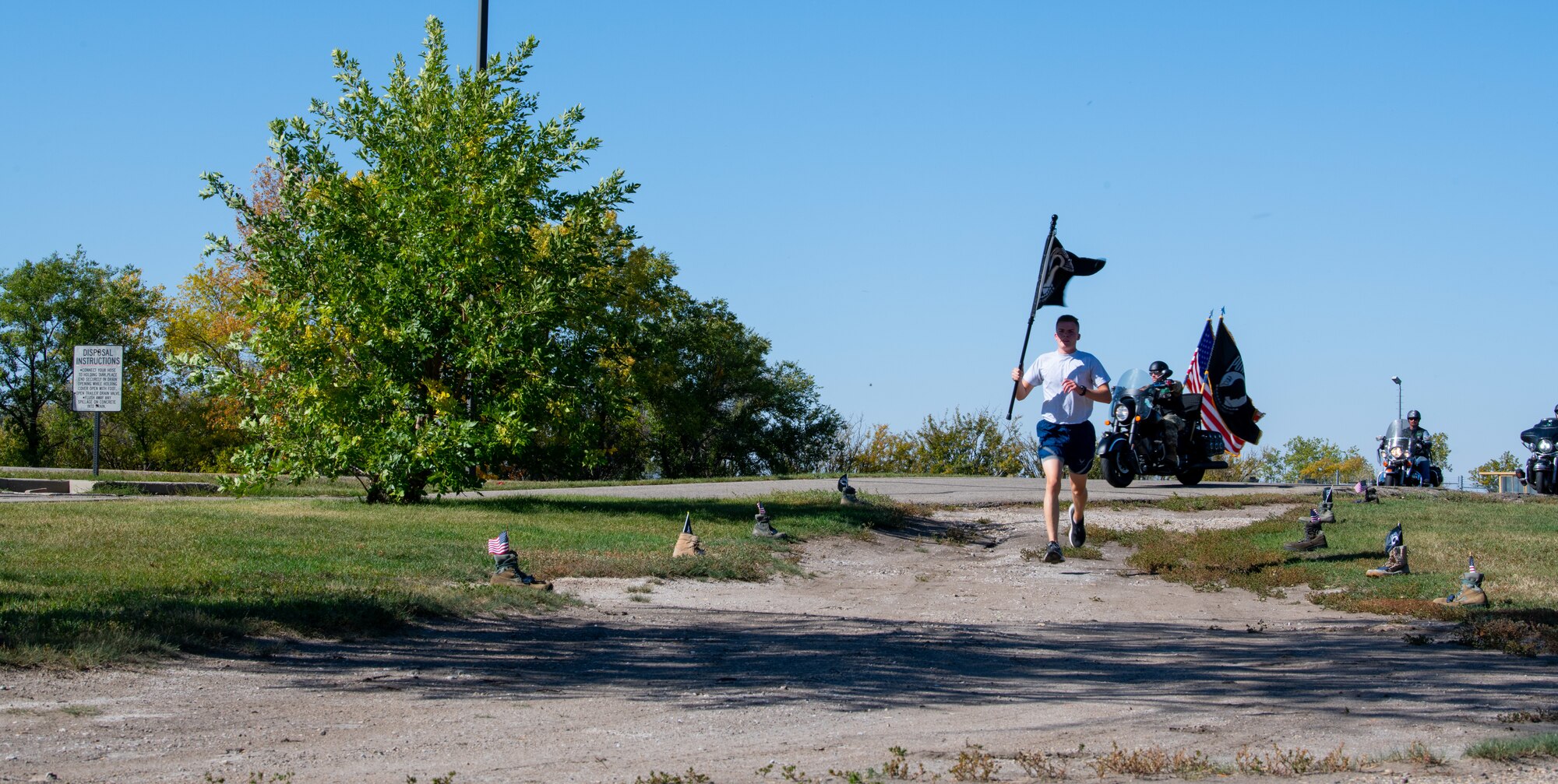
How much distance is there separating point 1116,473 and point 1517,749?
9.28 metres

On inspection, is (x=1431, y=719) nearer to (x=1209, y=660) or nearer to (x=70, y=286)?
(x=1209, y=660)

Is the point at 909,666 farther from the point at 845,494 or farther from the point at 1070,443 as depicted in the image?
the point at 845,494

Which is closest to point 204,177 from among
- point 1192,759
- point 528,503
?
point 528,503

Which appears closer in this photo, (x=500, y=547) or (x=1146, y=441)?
(x=500, y=547)

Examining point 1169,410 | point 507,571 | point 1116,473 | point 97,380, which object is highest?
point 97,380

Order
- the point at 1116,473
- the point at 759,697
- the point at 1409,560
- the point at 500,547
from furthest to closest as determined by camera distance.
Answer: the point at 1116,473 → the point at 1409,560 → the point at 500,547 → the point at 759,697

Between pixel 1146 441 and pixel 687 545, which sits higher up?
pixel 1146 441

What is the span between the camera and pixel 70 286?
54344 mm

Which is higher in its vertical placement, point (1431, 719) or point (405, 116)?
point (405, 116)

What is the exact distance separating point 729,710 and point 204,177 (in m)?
14.0

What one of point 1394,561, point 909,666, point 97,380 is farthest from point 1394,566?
point 97,380

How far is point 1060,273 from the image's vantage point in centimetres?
1181

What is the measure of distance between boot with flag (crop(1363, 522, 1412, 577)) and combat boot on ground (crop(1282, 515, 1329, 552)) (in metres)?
1.88

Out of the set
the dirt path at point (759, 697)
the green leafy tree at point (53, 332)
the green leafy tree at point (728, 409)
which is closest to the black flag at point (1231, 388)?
the dirt path at point (759, 697)
